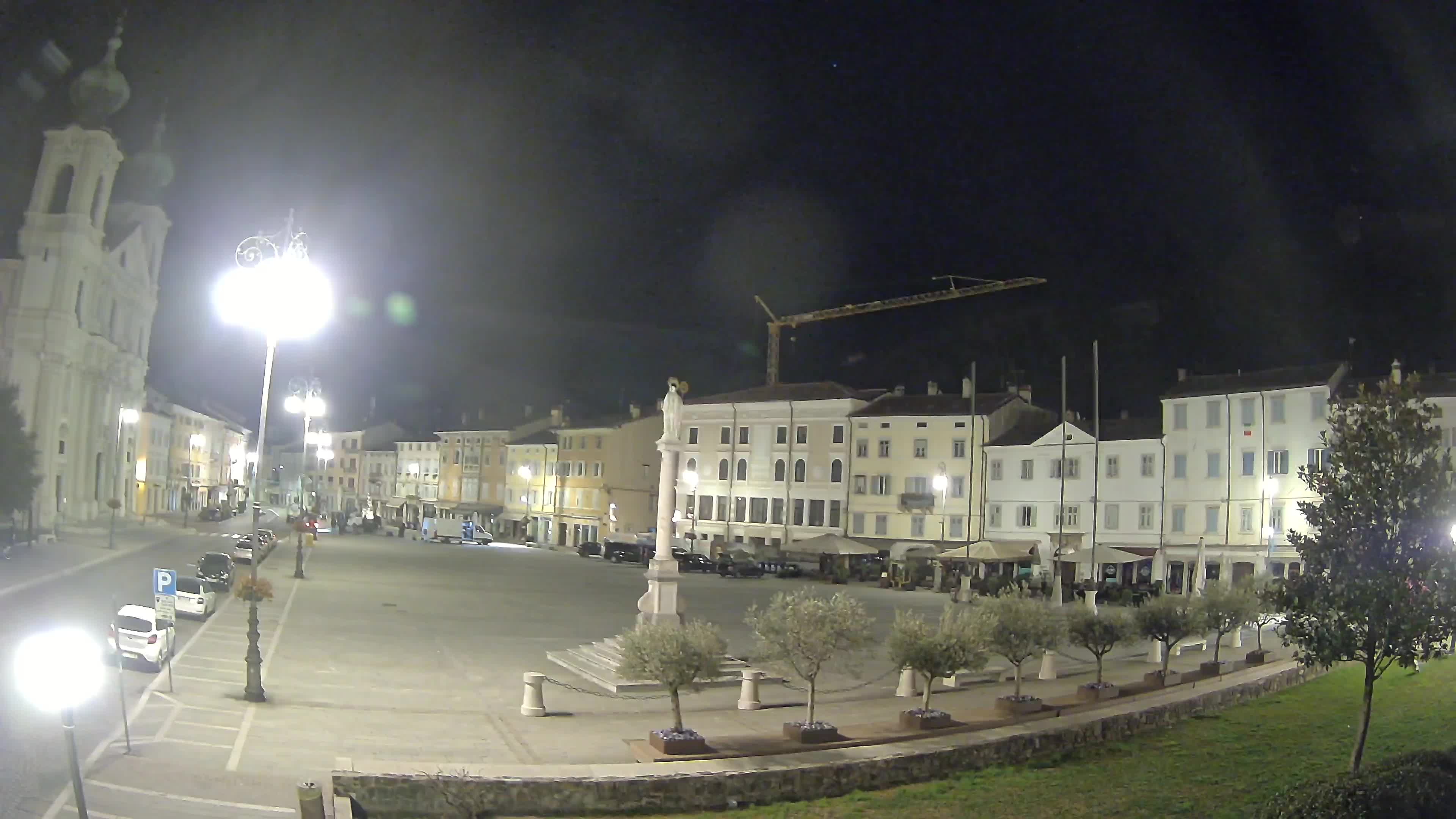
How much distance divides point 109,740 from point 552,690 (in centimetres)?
779

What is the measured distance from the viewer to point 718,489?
71812 mm

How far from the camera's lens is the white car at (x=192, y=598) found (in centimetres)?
2769

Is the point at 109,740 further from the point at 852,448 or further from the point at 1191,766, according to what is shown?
the point at 852,448

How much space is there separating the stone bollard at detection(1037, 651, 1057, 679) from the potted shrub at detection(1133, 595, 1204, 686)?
7.24 ft

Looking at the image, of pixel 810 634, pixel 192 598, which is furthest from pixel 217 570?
pixel 810 634

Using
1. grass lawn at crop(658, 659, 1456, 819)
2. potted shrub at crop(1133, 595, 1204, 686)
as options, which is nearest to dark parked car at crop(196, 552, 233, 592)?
grass lawn at crop(658, 659, 1456, 819)

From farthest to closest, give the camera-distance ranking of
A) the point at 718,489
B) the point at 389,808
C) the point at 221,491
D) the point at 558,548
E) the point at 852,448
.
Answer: the point at 221,491 → the point at 558,548 → the point at 718,489 → the point at 852,448 → the point at 389,808

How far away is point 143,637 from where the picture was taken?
19.4 metres

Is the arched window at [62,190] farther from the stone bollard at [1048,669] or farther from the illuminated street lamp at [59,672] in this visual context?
the illuminated street lamp at [59,672]

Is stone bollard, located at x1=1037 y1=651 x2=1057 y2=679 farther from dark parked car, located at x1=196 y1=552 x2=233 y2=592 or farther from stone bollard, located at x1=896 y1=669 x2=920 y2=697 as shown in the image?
dark parked car, located at x1=196 y1=552 x2=233 y2=592

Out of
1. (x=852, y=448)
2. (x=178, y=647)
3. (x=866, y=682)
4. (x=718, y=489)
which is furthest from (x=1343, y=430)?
(x=718, y=489)

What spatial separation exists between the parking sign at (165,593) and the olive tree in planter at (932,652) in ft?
41.8

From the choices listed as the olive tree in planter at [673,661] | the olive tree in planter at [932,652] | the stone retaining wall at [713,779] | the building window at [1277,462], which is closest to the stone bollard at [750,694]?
the olive tree in planter at [932,652]

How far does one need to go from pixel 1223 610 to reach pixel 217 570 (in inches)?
1230
